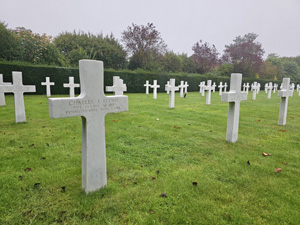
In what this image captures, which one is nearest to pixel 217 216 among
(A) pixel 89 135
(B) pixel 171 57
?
(A) pixel 89 135

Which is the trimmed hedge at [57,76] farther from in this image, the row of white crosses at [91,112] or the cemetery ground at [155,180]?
the row of white crosses at [91,112]

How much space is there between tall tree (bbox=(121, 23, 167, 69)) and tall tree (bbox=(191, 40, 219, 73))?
33.3 feet

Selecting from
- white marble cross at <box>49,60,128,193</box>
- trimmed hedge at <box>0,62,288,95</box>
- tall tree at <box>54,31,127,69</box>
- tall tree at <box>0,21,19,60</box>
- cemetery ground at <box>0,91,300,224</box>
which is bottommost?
cemetery ground at <box>0,91,300,224</box>

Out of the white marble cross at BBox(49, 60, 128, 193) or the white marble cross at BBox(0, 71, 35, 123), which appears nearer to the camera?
the white marble cross at BBox(49, 60, 128, 193)

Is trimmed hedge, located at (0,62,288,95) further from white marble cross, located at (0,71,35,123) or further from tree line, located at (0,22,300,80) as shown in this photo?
white marble cross, located at (0,71,35,123)

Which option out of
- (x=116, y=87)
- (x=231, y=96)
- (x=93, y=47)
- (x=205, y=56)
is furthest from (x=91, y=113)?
(x=205, y=56)

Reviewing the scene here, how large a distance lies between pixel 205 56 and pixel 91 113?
1546 inches

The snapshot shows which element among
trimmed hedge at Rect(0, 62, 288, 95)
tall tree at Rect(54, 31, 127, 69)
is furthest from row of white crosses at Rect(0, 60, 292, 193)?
tall tree at Rect(54, 31, 127, 69)

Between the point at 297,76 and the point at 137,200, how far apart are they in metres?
64.8

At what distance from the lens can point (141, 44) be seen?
31281mm

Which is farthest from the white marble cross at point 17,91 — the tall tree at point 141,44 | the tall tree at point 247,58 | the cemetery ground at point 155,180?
the tall tree at point 247,58

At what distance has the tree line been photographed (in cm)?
1956

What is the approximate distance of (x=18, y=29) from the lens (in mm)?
21344

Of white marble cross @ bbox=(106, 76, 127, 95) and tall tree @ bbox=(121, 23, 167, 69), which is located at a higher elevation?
tall tree @ bbox=(121, 23, 167, 69)
